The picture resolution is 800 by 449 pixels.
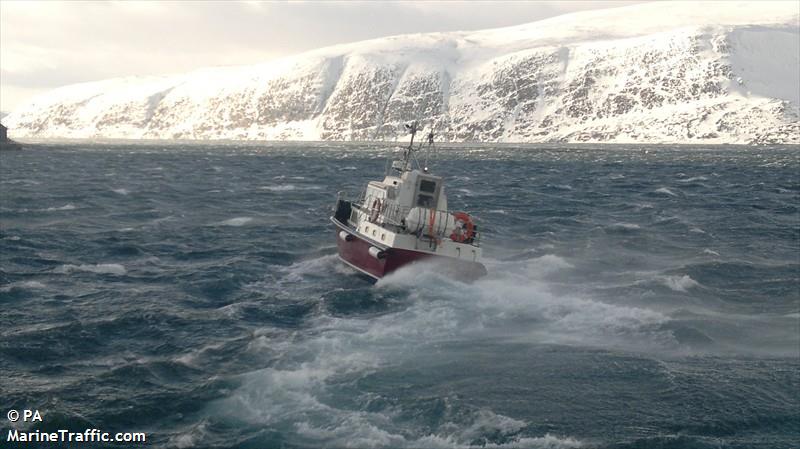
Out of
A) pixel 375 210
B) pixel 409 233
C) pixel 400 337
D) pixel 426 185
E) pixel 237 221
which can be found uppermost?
pixel 426 185

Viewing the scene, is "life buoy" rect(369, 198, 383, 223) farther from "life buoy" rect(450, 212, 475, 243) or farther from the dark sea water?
"life buoy" rect(450, 212, 475, 243)

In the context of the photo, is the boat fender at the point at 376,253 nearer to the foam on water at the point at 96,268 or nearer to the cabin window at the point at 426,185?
the cabin window at the point at 426,185

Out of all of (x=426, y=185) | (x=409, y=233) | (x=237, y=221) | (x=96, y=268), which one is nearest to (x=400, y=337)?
(x=409, y=233)

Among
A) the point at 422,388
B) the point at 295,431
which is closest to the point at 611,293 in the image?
the point at 422,388

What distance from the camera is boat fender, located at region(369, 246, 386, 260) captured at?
38.6 m

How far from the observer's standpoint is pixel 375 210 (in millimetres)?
43438

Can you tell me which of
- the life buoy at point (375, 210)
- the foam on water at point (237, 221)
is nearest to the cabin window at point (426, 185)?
the life buoy at point (375, 210)

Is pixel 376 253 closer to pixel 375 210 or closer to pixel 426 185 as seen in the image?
pixel 375 210

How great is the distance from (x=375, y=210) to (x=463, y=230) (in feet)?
19.2

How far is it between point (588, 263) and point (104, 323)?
28.6m

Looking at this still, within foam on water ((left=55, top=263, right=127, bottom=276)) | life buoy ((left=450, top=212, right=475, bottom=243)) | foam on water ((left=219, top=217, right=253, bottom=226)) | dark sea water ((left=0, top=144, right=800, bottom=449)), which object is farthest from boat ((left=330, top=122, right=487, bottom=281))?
foam on water ((left=219, top=217, right=253, bottom=226))

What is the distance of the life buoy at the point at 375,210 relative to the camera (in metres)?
43.2

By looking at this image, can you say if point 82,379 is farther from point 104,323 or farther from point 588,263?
point 588,263

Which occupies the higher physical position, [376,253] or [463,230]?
[463,230]
